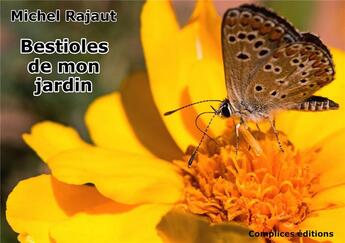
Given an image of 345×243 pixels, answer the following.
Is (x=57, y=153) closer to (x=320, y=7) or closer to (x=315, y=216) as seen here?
(x=315, y=216)

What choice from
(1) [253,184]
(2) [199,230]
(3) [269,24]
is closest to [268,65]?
(3) [269,24]

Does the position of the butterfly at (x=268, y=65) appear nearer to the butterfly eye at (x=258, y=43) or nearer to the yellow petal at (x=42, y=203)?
the butterfly eye at (x=258, y=43)

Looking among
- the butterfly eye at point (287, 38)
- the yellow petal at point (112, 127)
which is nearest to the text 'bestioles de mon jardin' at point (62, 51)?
the yellow petal at point (112, 127)

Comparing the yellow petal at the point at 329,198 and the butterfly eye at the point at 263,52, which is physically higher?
the butterfly eye at the point at 263,52

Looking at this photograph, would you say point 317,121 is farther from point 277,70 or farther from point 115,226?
point 115,226

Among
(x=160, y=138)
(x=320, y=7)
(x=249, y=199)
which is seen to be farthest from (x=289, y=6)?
(x=249, y=199)

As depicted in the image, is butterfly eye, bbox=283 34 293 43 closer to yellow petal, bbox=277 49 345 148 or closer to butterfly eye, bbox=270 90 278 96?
butterfly eye, bbox=270 90 278 96

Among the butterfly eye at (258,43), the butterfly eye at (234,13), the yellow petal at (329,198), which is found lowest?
the yellow petal at (329,198)
